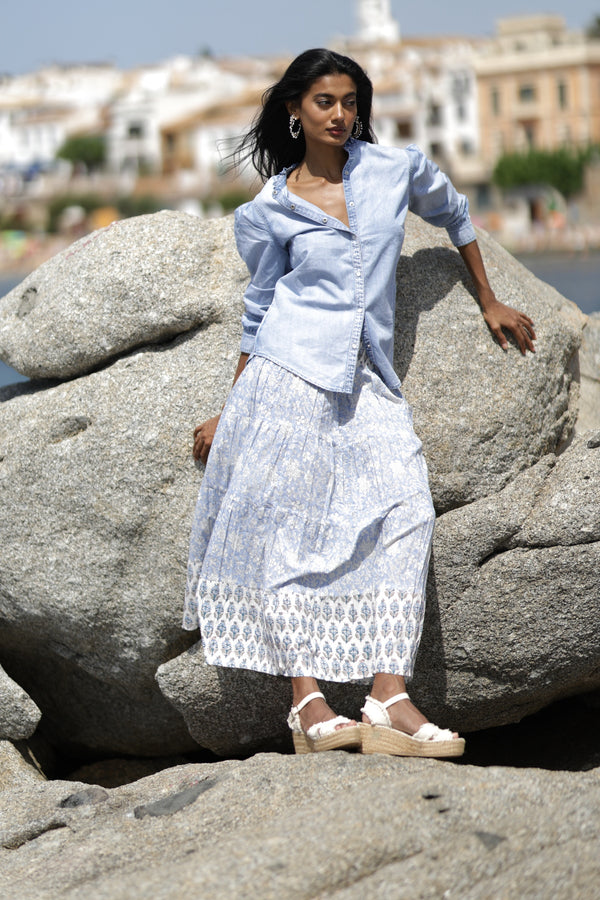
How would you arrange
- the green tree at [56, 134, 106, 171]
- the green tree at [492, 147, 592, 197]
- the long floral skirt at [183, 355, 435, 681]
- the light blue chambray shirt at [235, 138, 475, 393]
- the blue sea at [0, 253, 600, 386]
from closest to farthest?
the long floral skirt at [183, 355, 435, 681]
the light blue chambray shirt at [235, 138, 475, 393]
the blue sea at [0, 253, 600, 386]
the green tree at [492, 147, 592, 197]
the green tree at [56, 134, 106, 171]

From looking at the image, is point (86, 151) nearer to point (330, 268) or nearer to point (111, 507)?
point (111, 507)

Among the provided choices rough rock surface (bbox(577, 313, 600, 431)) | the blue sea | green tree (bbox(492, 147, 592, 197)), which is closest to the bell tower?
green tree (bbox(492, 147, 592, 197))

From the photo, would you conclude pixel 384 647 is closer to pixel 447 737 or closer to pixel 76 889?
pixel 447 737

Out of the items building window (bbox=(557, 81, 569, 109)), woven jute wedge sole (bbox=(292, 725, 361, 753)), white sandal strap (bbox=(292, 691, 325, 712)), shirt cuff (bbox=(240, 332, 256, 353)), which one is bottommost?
building window (bbox=(557, 81, 569, 109))

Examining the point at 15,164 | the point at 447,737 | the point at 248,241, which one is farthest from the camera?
the point at 15,164

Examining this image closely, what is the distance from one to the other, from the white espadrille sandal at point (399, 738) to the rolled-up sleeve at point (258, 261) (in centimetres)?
119

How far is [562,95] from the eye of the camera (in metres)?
64.1

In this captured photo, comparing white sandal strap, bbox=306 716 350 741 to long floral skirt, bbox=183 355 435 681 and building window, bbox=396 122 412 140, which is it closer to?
long floral skirt, bbox=183 355 435 681

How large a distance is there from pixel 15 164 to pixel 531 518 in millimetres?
91371

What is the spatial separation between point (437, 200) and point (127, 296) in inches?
46.8

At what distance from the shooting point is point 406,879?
2721mm

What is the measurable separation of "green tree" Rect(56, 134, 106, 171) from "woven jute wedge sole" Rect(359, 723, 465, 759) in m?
83.0

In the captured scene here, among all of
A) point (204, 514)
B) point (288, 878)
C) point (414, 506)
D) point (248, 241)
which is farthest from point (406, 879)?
point (248, 241)

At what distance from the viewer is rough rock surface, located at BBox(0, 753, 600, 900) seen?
107 inches
